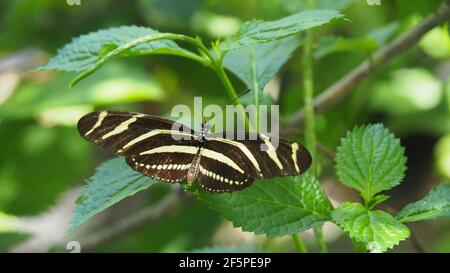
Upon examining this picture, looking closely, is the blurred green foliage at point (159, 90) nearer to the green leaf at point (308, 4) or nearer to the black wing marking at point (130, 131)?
the green leaf at point (308, 4)

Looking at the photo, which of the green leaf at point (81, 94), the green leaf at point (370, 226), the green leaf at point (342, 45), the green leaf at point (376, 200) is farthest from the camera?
the green leaf at point (81, 94)

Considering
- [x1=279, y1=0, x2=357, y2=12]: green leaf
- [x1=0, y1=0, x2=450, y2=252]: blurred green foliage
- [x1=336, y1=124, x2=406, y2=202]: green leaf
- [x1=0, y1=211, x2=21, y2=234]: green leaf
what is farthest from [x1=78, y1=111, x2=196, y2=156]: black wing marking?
[x1=0, y1=211, x2=21, y2=234]: green leaf

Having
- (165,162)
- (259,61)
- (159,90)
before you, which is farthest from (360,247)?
(159,90)

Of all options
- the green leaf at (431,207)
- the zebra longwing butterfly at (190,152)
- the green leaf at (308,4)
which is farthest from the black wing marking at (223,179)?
the green leaf at (308,4)

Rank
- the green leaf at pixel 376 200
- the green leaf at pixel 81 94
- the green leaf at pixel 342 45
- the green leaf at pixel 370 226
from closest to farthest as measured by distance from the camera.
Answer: the green leaf at pixel 370 226 → the green leaf at pixel 376 200 → the green leaf at pixel 342 45 → the green leaf at pixel 81 94

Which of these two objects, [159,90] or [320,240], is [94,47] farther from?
[159,90]

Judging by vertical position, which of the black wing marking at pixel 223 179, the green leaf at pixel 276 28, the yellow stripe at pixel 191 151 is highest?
the green leaf at pixel 276 28

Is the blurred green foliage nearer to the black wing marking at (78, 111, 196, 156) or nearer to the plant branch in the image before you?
the plant branch
